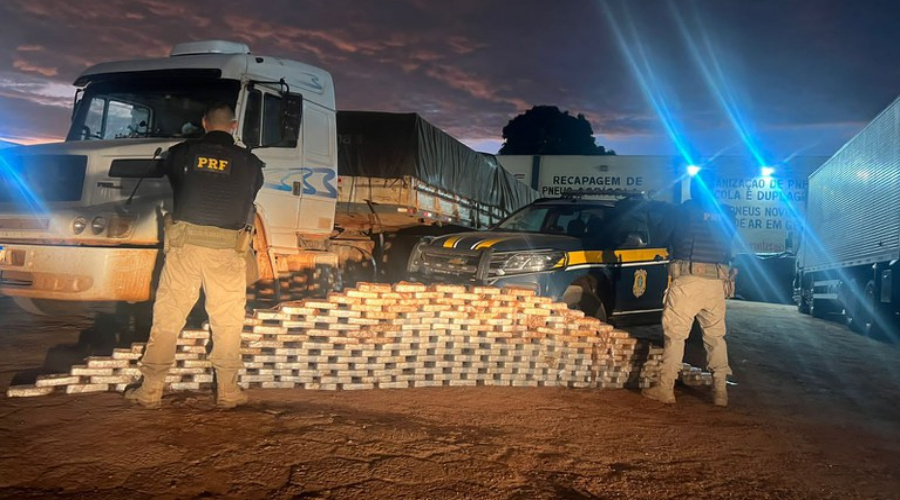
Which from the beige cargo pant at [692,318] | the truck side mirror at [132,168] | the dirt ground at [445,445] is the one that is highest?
the truck side mirror at [132,168]

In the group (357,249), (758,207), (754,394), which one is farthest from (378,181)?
(758,207)

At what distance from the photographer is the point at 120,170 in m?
5.69

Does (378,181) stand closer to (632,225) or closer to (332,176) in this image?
(332,176)

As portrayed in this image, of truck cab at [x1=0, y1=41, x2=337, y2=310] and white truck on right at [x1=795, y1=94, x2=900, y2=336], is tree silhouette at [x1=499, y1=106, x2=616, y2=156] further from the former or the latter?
truck cab at [x1=0, y1=41, x2=337, y2=310]

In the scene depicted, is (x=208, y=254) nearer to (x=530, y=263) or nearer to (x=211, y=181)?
(x=211, y=181)

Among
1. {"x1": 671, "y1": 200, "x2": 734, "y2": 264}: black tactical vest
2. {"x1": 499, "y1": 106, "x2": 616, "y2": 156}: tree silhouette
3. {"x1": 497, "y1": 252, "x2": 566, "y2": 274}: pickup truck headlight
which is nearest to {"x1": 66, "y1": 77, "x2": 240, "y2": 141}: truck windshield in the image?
{"x1": 497, "y1": 252, "x2": 566, "y2": 274}: pickup truck headlight

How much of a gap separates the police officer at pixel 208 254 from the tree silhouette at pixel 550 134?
4135 centimetres

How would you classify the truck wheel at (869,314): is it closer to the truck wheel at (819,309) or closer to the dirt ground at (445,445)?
the truck wheel at (819,309)

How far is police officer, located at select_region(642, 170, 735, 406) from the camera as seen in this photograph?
5.23m

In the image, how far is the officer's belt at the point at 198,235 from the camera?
4.12 m

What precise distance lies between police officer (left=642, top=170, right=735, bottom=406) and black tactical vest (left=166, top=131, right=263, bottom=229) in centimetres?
353

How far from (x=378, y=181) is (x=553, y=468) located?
6.03 meters

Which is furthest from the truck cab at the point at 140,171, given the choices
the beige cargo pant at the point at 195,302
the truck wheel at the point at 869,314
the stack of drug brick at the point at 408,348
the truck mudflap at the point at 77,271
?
the truck wheel at the point at 869,314

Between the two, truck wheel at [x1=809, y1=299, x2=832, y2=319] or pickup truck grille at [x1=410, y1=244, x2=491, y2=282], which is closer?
pickup truck grille at [x1=410, y1=244, x2=491, y2=282]
